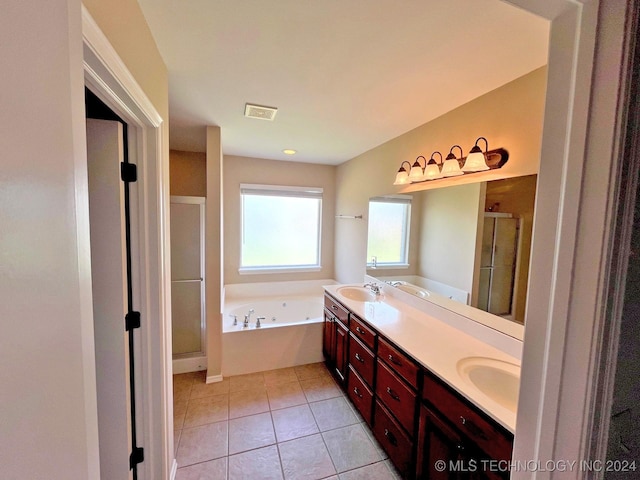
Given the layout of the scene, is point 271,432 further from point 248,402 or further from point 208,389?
point 208,389

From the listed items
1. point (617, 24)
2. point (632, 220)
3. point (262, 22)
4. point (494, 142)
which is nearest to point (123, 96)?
point (262, 22)

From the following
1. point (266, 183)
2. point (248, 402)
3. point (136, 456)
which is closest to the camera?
point (136, 456)

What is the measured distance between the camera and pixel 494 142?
5.55 feet

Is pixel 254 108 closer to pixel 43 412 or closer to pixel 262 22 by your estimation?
pixel 262 22

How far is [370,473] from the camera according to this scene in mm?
1677

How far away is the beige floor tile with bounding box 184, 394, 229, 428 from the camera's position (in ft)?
6.90

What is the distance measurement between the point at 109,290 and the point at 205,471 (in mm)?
1338

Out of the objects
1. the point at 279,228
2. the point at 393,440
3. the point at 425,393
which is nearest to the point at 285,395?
the point at 393,440

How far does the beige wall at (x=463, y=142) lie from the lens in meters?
1.47

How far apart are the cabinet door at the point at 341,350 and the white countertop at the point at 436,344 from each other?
0.28m

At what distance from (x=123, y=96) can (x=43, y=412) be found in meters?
1.07

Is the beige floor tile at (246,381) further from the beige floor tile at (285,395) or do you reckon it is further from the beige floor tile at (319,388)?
the beige floor tile at (319,388)

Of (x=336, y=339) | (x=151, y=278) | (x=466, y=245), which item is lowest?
(x=336, y=339)

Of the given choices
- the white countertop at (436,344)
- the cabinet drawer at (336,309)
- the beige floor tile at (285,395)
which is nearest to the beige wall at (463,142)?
the cabinet drawer at (336,309)
